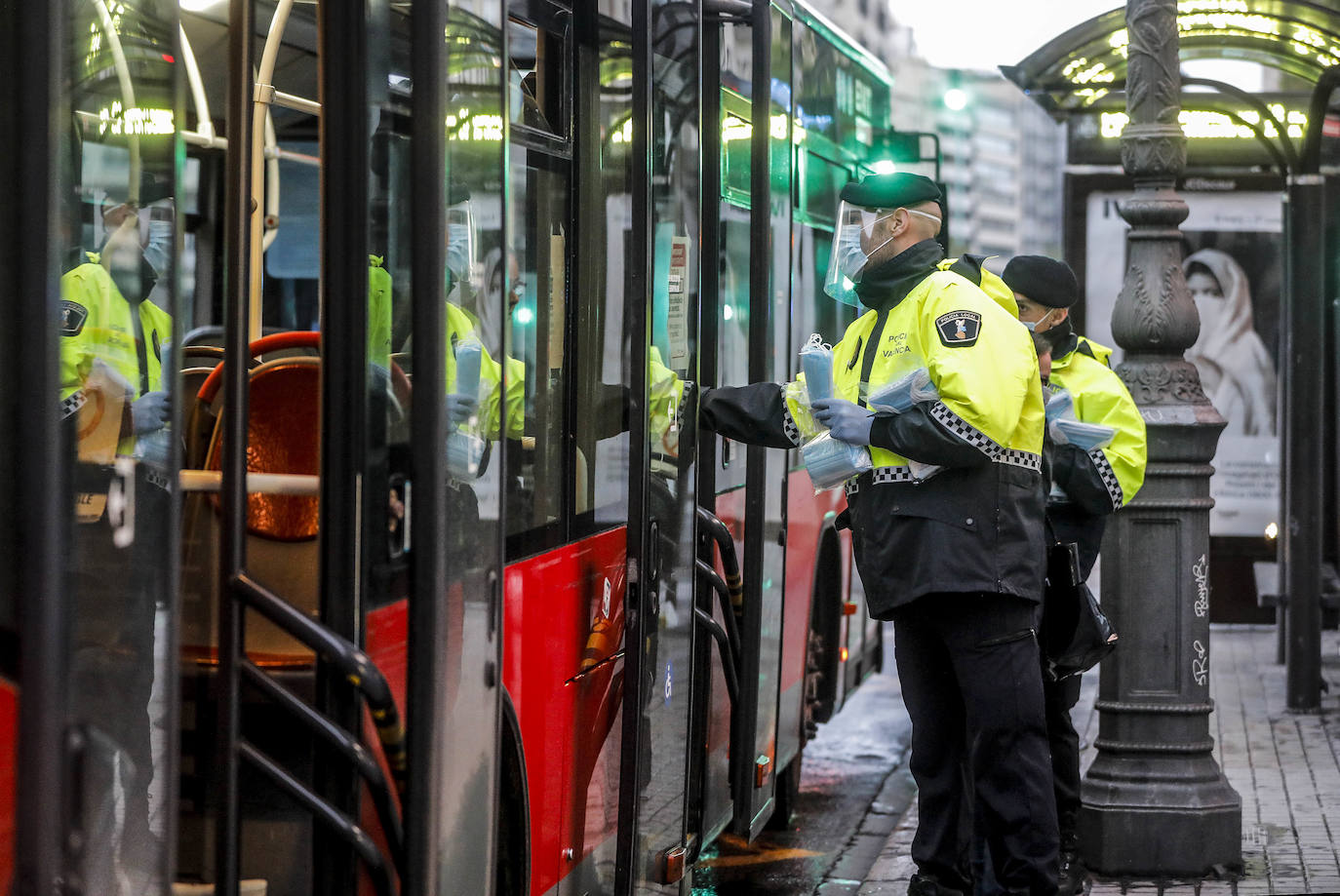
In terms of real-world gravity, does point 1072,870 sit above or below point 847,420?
below

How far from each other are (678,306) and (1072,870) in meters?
2.45

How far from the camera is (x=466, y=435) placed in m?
3.00

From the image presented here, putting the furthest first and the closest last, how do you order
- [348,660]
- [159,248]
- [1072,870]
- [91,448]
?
[1072,870], [348,660], [159,248], [91,448]

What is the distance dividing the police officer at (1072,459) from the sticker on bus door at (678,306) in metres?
1.38

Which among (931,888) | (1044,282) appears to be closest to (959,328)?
(1044,282)

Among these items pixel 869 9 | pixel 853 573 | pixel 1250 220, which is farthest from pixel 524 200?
pixel 869 9

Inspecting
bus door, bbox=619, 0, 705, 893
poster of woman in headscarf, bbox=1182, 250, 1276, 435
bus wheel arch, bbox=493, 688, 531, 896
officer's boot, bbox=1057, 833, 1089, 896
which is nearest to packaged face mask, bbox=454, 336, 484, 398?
bus wheel arch, bbox=493, 688, 531, 896

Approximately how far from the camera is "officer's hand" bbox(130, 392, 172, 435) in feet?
7.73

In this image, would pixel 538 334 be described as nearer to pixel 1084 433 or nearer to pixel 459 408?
pixel 459 408

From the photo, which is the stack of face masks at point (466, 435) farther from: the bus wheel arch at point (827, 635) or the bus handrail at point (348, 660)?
the bus wheel arch at point (827, 635)

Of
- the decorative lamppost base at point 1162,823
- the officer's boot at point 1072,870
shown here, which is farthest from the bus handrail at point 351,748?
the decorative lamppost base at point 1162,823

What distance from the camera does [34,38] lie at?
216 cm

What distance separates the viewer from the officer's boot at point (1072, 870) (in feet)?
18.5

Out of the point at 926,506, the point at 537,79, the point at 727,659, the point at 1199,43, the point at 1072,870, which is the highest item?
the point at 1199,43
